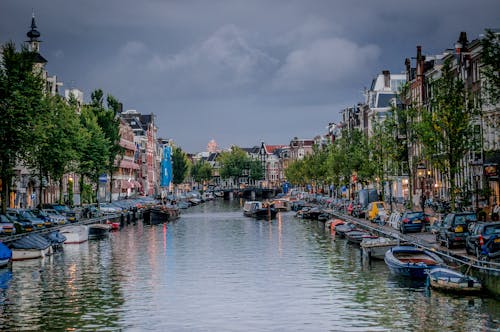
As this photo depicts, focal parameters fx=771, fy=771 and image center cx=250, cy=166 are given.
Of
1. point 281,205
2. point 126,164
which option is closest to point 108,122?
point 281,205

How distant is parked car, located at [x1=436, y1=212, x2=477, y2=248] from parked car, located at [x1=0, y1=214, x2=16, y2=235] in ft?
122

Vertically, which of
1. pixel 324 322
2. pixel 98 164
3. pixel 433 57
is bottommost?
pixel 324 322

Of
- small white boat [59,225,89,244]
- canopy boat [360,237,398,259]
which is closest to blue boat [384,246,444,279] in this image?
canopy boat [360,237,398,259]

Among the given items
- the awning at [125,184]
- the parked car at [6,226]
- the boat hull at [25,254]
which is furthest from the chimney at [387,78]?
the boat hull at [25,254]

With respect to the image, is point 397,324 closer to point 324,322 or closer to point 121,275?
point 324,322

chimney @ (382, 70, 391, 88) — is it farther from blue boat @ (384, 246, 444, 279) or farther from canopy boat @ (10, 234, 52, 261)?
blue boat @ (384, 246, 444, 279)

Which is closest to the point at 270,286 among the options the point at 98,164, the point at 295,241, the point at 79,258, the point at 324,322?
the point at 324,322

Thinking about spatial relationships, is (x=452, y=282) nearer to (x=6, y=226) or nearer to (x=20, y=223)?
(x=6, y=226)

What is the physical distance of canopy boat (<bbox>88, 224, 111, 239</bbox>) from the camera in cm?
9025

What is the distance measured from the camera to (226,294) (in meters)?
44.7

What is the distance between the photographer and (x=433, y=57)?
11400 cm

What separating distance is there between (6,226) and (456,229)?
38505mm

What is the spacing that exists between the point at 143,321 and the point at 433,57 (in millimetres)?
87027

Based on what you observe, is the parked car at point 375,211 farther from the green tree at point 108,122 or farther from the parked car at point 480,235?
the green tree at point 108,122
